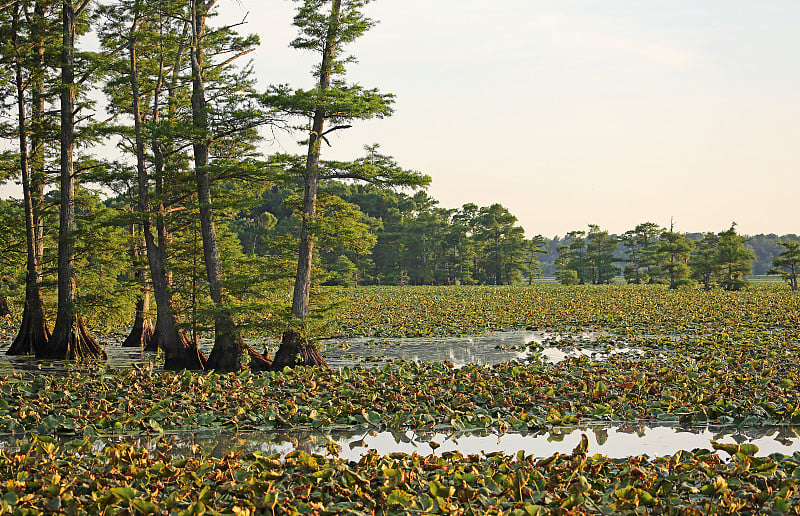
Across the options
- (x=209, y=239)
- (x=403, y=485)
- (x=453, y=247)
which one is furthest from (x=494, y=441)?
(x=453, y=247)

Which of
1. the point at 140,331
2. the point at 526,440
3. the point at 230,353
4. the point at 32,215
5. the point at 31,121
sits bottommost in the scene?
the point at 526,440

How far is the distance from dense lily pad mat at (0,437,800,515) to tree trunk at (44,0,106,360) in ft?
34.3

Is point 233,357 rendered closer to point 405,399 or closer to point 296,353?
point 296,353

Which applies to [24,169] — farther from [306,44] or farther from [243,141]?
[306,44]

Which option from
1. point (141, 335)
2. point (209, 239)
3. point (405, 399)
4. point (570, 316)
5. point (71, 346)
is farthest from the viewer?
point (570, 316)

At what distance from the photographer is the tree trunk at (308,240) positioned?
14336 mm

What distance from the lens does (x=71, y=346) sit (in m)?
16.7

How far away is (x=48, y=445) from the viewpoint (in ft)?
23.5

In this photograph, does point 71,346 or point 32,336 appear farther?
point 32,336

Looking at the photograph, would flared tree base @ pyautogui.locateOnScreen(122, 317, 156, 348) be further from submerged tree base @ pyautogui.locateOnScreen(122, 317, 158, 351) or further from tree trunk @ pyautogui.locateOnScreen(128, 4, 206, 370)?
tree trunk @ pyautogui.locateOnScreen(128, 4, 206, 370)

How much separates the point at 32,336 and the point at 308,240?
8.14m

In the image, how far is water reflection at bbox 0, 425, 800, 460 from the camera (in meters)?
8.02

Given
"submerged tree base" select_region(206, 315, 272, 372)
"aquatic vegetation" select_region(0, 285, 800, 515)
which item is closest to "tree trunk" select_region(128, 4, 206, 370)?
"submerged tree base" select_region(206, 315, 272, 372)

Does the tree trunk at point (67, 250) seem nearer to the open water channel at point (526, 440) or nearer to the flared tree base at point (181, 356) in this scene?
the flared tree base at point (181, 356)
